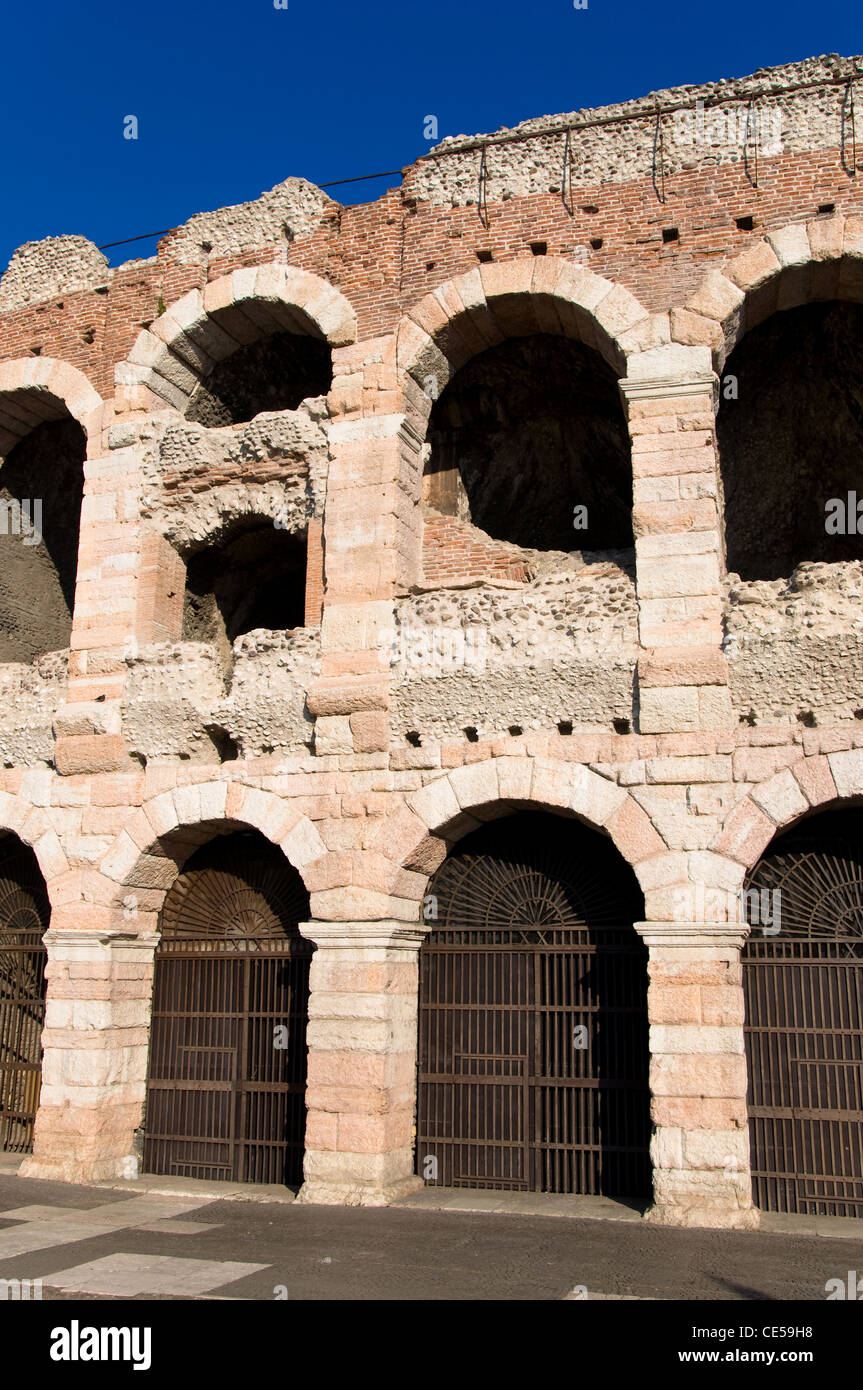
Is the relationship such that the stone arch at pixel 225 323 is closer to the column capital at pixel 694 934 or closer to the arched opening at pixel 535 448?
the arched opening at pixel 535 448

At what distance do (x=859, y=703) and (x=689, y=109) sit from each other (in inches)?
203

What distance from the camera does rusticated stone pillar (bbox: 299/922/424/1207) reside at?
8.33 meters


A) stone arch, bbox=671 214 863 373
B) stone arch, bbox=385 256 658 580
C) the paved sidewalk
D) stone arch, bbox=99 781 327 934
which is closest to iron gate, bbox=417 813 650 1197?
the paved sidewalk

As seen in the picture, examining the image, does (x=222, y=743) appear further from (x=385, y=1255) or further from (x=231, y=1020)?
(x=385, y=1255)

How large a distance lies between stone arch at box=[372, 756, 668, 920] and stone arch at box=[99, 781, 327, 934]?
0.73 meters

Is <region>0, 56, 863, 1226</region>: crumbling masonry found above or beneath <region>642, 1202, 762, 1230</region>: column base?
above

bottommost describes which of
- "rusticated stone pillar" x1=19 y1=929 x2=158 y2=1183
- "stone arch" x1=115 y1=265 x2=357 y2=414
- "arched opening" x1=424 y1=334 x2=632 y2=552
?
"rusticated stone pillar" x1=19 y1=929 x2=158 y2=1183

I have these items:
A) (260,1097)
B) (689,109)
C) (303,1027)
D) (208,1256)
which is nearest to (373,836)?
(303,1027)

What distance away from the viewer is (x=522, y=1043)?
8.92 m

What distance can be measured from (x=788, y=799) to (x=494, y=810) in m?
2.22

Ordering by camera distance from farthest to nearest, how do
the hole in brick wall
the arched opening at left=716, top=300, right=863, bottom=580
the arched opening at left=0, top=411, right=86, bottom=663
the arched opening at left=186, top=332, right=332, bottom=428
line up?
the arched opening at left=0, top=411, right=86, bottom=663, the arched opening at left=186, top=332, right=332, bottom=428, the arched opening at left=716, top=300, right=863, bottom=580, the hole in brick wall

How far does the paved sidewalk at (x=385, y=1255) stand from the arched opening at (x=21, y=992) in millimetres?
2236

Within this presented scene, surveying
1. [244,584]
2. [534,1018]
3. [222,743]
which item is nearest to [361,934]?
[534,1018]

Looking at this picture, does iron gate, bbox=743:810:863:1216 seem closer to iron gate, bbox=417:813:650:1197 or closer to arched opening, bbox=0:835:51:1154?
iron gate, bbox=417:813:650:1197
